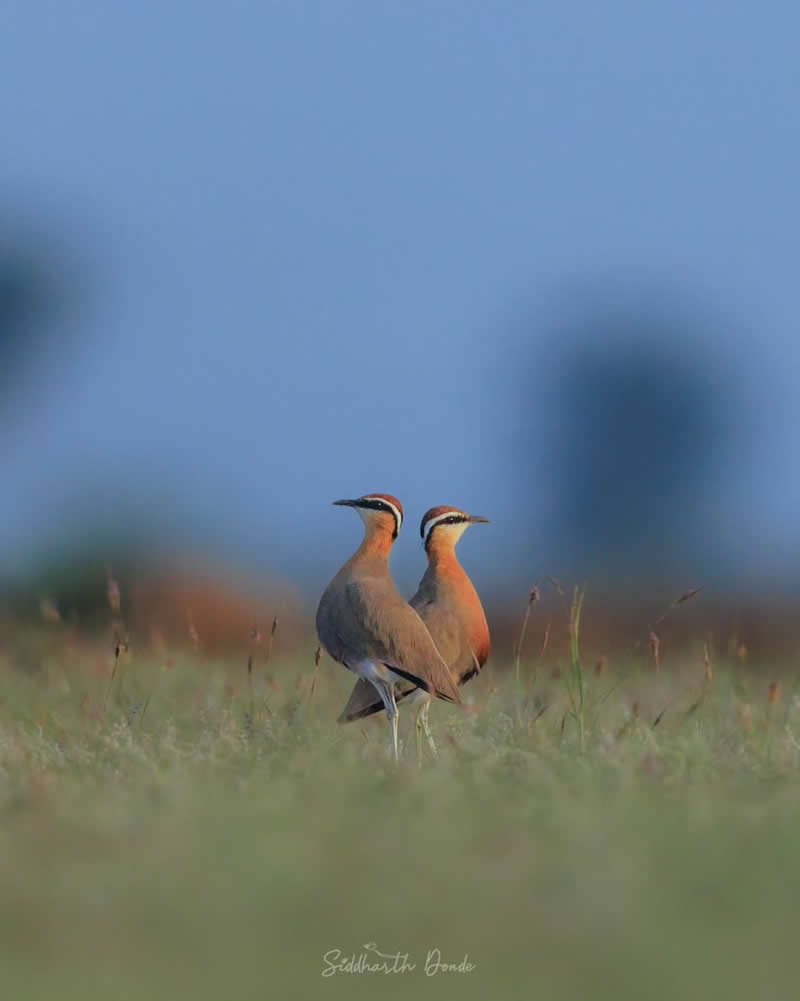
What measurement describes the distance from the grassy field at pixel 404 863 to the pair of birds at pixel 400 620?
0.33m

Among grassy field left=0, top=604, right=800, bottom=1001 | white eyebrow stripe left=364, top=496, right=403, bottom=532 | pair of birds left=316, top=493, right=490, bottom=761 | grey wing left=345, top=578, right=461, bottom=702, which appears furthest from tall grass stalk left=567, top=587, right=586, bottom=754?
white eyebrow stripe left=364, top=496, right=403, bottom=532

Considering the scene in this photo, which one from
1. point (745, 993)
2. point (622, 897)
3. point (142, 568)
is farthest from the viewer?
point (142, 568)

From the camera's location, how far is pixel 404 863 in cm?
420

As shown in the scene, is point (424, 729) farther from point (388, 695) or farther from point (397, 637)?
point (397, 637)

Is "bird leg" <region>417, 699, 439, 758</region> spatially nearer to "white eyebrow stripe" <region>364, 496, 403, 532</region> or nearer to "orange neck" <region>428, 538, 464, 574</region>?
"orange neck" <region>428, 538, 464, 574</region>

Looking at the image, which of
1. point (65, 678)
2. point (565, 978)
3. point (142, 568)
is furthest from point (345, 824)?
point (142, 568)

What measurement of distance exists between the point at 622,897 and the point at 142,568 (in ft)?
37.9

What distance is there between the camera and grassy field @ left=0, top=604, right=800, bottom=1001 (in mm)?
3469

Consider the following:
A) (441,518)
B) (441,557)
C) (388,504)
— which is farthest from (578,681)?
(388,504)

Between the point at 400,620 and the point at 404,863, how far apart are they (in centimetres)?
187

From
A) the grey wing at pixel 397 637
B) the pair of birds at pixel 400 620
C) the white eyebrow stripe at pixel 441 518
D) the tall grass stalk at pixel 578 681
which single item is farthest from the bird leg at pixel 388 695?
the tall grass stalk at pixel 578 681

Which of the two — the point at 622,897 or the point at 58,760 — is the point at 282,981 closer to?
the point at 622,897

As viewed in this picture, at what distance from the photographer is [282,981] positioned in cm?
338

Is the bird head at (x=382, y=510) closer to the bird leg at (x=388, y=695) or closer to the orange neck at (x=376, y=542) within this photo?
the orange neck at (x=376, y=542)
